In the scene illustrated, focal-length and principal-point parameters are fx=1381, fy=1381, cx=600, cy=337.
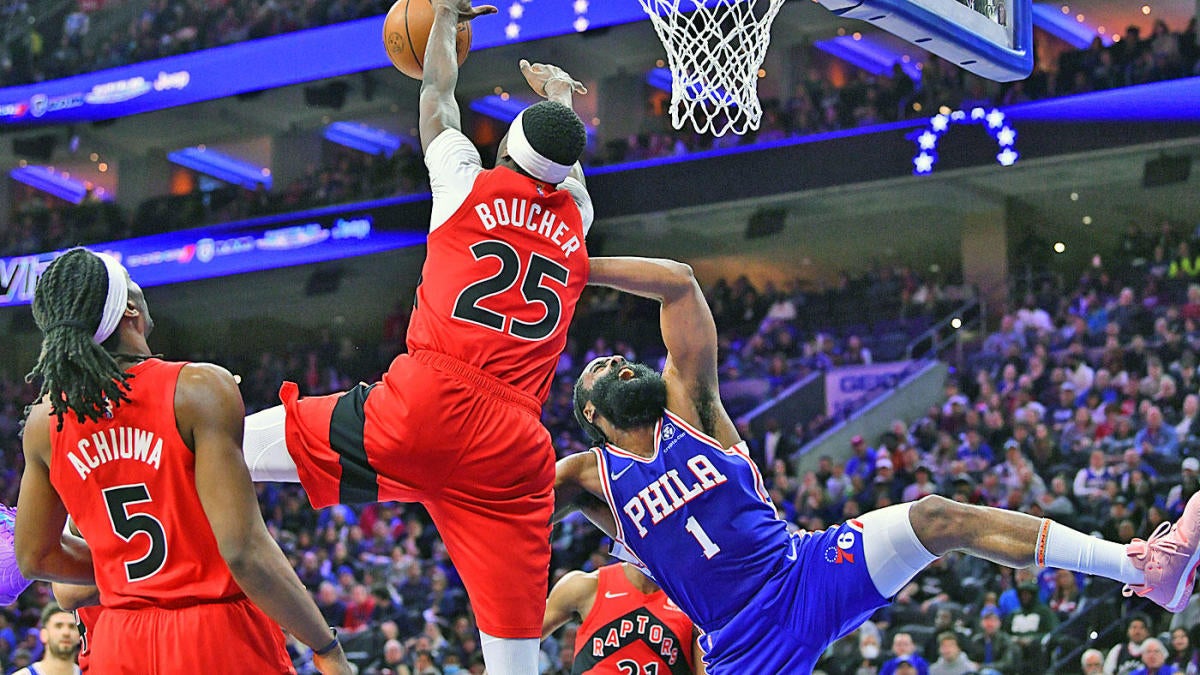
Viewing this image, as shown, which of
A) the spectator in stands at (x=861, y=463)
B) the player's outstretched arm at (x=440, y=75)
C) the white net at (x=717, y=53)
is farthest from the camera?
the spectator in stands at (x=861, y=463)

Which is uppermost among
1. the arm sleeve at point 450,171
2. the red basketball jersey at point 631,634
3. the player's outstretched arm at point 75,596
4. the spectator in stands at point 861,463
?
the arm sleeve at point 450,171

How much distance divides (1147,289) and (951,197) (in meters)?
5.50

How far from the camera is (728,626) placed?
16.9 ft

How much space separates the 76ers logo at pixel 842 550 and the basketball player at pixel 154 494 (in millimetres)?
2262

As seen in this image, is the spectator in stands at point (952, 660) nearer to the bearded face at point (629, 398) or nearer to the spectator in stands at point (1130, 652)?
the spectator in stands at point (1130, 652)

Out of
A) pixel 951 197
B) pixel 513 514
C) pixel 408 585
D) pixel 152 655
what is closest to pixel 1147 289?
pixel 951 197

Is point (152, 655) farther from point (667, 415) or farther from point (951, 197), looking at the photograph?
→ point (951, 197)

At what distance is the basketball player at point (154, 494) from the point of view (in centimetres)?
→ 323

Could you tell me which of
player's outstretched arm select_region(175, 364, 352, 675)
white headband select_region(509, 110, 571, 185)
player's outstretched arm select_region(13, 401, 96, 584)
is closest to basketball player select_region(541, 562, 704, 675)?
white headband select_region(509, 110, 571, 185)

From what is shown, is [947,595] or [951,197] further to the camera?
[951,197]

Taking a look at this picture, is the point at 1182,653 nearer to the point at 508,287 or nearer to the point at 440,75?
the point at 508,287

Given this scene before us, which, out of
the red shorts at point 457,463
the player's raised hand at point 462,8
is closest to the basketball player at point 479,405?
the red shorts at point 457,463

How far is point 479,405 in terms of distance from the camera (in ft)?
13.8

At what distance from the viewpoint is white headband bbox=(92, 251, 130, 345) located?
3.31 m
